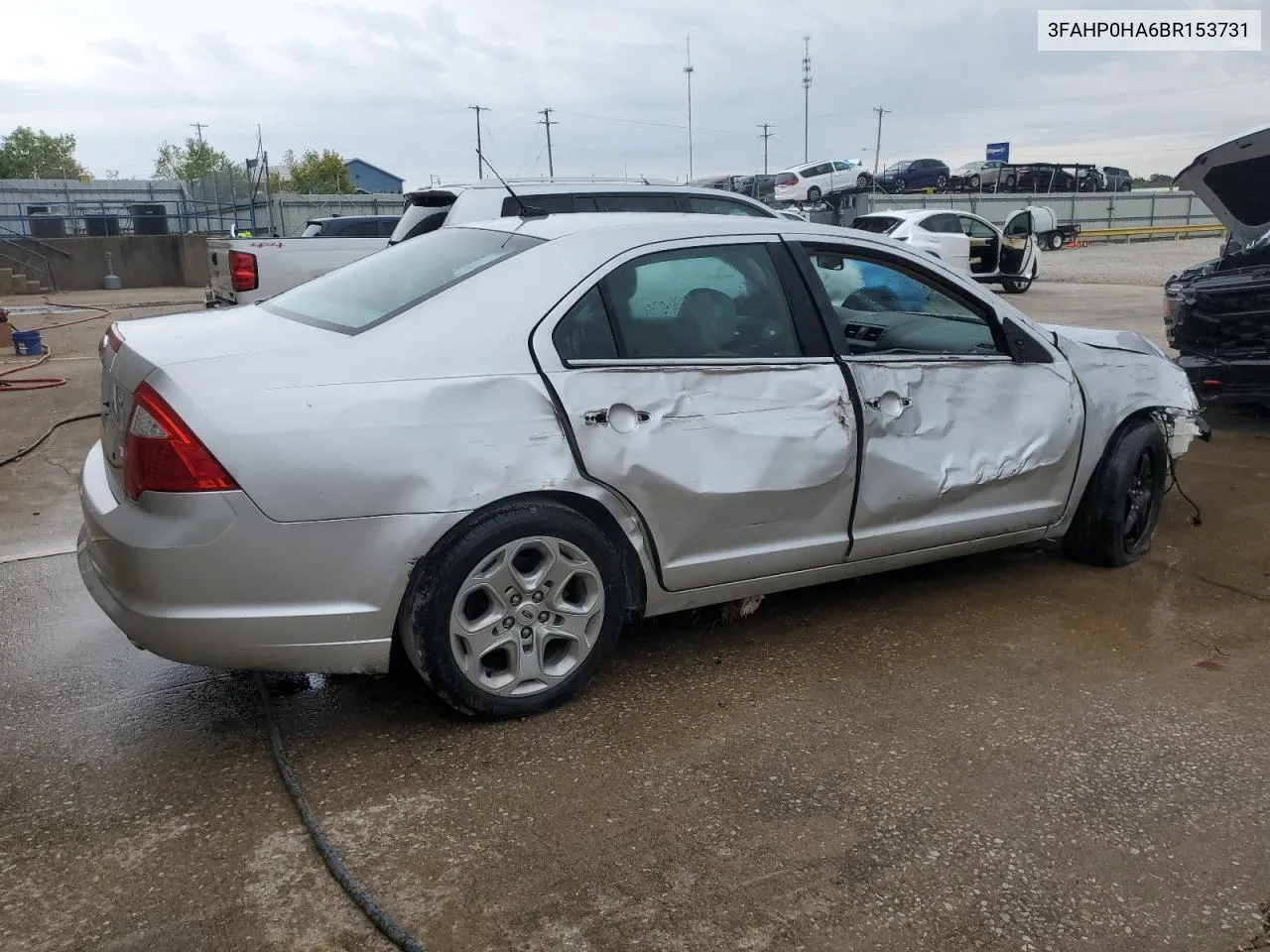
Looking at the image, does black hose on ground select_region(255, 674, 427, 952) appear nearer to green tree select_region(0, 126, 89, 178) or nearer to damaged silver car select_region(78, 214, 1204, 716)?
damaged silver car select_region(78, 214, 1204, 716)

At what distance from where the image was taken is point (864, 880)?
2.58 m

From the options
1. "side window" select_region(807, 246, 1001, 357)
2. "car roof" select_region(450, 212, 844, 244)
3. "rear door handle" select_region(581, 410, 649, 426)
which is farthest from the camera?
"side window" select_region(807, 246, 1001, 357)

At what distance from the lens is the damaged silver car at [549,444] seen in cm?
292

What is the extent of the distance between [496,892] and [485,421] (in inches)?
51.3

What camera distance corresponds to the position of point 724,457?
3512 mm

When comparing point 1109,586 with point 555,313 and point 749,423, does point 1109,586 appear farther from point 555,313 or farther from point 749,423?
point 555,313

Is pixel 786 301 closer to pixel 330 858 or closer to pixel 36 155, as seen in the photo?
pixel 330 858

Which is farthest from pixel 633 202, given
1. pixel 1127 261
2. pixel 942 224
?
pixel 1127 261

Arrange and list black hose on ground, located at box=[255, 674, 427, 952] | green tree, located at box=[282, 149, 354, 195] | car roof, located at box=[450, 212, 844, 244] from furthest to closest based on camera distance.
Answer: green tree, located at box=[282, 149, 354, 195] → car roof, located at box=[450, 212, 844, 244] → black hose on ground, located at box=[255, 674, 427, 952]

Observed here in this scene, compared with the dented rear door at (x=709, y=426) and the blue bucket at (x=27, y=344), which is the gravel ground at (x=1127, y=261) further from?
the dented rear door at (x=709, y=426)

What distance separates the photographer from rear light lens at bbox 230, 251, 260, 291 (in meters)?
11.4

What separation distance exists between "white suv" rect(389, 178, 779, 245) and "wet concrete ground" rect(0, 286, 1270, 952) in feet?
13.6

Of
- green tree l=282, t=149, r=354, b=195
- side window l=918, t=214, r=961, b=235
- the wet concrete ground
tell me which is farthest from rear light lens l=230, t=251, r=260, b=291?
green tree l=282, t=149, r=354, b=195

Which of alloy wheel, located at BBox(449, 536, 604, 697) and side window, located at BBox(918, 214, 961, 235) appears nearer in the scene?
alloy wheel, located at BBox(449, 536, 604, 697)
